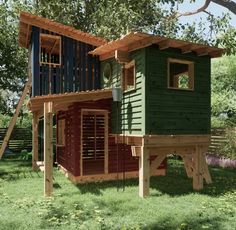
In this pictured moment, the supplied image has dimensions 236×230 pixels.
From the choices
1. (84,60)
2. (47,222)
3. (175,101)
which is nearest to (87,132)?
(84,60)

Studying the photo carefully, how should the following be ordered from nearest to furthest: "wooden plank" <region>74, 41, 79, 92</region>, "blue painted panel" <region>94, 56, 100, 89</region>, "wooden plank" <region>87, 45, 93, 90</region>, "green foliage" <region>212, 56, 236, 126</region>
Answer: "wooden plank" <region>74, 41, 79, 92</region>
"wooden plank" <region>87, 45, 93, 90</region>
"blue painted panel" <region>94, 56, 100, 89</region>
"green foliage" <region>212, 56, 236, 126</region>

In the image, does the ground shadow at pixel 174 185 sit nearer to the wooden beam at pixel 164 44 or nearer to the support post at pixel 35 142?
the wooden beam at pixel 164 44

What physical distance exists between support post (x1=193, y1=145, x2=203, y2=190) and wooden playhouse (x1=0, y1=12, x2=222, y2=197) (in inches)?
1.2

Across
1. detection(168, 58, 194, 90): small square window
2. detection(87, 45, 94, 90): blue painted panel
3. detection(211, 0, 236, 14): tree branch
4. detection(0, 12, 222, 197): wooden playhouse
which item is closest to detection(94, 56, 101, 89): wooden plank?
detection(0, 12, 222, 197): wooden playhouse

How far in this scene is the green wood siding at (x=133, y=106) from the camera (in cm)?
1030

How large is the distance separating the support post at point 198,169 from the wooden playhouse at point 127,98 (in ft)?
0.10

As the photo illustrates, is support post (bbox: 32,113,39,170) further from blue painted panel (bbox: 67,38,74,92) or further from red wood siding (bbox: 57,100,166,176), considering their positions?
blue painted panel (bbox: 67,38,74,92)

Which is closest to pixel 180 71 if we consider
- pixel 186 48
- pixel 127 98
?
pixel 186 48

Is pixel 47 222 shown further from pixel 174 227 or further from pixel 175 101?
pixel 175 101

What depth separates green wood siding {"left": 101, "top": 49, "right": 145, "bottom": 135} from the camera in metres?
10.3

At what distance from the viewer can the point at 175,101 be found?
34.9 ft

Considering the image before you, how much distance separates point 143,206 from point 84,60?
7.06 m

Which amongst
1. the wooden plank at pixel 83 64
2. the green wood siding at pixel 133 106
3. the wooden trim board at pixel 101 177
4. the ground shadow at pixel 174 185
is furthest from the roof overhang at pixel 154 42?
the wooden trim board at pixel 101 177

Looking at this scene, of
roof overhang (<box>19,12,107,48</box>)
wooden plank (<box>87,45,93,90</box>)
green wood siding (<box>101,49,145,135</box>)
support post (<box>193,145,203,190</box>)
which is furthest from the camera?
wooden plank (<box>87,45,93,90</box>)
